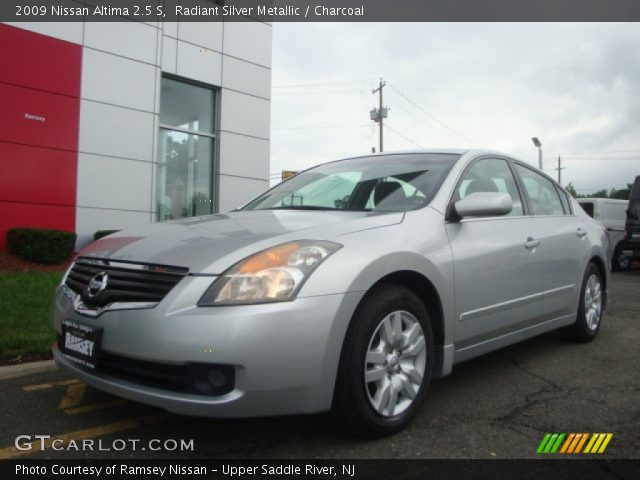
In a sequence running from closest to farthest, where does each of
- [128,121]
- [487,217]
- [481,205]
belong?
[481,205] < [487,217] < [128,121]

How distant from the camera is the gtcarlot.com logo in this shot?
2498mm

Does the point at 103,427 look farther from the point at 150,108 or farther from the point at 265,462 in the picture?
the point at 150,108

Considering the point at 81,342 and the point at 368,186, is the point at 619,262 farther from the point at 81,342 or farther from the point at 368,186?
the point at 81,342

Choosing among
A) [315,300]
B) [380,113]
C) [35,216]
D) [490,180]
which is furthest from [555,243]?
[380,113]

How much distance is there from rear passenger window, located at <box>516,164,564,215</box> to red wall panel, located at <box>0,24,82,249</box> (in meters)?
8.75

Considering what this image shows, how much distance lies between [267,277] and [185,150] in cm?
1075

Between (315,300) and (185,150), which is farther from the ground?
(185,150)

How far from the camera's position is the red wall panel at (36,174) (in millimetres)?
9484

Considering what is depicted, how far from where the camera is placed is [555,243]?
3.96 metres

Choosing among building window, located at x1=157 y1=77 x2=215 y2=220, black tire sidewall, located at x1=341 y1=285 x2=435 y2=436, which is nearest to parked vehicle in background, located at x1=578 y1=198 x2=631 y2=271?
building window, located at x1=157 y1=77 x2=215 y2=220

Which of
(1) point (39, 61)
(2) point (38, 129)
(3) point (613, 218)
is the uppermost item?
(1) point (39, 61)

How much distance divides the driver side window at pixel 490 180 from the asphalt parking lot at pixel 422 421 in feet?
3.91

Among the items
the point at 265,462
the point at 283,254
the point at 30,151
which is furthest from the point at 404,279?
the point at 30,151

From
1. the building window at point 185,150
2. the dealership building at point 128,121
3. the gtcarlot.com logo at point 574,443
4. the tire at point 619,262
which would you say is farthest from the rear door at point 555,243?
the tire at point 619,262
